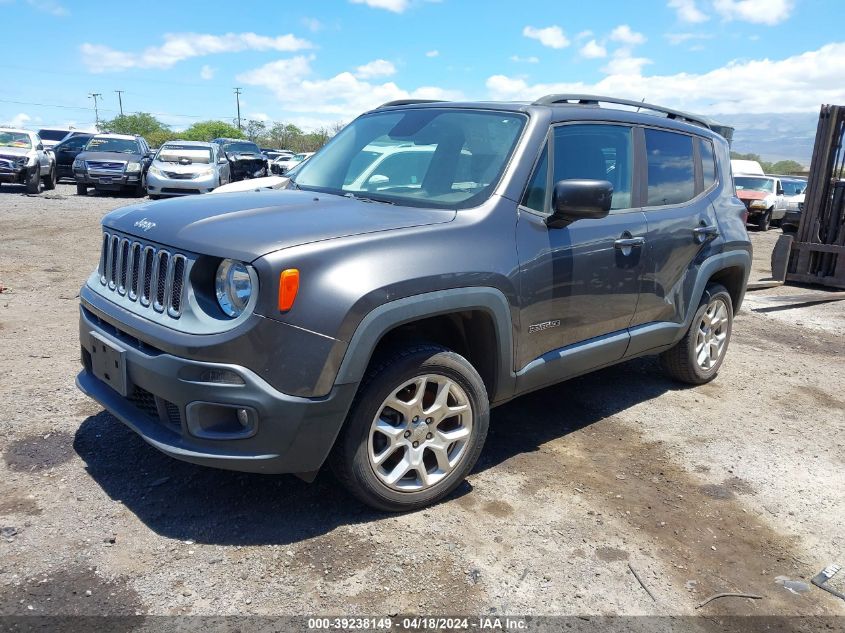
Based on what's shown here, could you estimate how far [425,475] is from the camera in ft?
10.8

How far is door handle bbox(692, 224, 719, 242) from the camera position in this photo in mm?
4816

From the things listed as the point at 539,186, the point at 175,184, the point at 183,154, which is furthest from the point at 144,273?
the point at 183,154

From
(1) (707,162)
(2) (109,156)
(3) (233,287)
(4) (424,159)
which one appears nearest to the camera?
(3) (233,287)

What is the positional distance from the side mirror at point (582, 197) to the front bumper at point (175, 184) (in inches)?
605

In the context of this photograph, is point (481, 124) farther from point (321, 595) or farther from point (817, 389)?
point (817, 389)

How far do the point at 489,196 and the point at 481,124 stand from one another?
593 mm

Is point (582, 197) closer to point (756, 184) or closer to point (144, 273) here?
point (144, 273)

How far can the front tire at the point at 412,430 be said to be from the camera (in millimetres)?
3023

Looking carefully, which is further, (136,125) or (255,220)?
(136,125)

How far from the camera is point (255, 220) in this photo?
3.10 meters

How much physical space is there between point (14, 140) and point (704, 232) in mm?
19059

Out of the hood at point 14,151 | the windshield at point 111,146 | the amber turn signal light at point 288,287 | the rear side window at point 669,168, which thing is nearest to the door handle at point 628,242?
the rear side window at point 669,168

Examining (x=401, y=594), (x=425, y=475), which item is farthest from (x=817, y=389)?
(x=401, y=594)

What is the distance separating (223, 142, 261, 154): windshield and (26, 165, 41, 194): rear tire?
9351 millimetres
